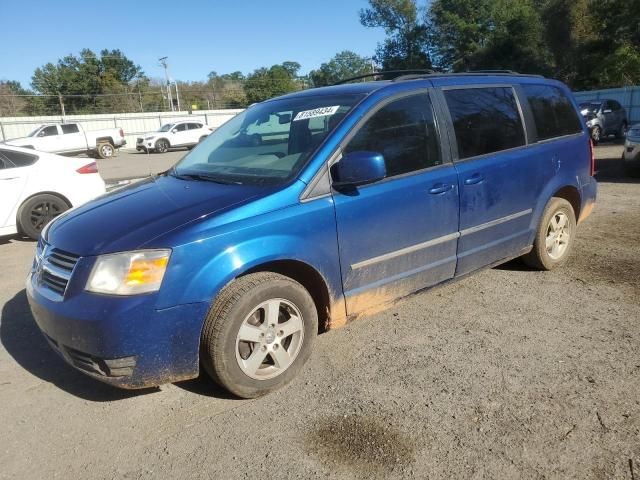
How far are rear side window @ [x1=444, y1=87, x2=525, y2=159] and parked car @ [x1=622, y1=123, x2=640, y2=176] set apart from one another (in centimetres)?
684

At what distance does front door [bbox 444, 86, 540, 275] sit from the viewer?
3875 mm

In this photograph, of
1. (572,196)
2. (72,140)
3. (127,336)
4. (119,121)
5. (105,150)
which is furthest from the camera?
(119,121)

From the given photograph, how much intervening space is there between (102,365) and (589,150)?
15.8 feet

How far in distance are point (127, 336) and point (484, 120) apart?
3115 millimetres

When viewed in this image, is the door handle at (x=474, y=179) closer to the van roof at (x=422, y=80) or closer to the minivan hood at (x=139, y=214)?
the van roof at (x=422, y=80)

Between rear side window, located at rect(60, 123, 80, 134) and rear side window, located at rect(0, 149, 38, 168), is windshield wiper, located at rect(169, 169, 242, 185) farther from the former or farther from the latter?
rear side window, located at rect(60, 123, 80, 134)

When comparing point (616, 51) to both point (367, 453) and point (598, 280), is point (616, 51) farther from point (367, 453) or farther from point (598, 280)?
point (367, 453)

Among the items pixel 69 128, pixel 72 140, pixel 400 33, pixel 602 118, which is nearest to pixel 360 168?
pixel 602 118

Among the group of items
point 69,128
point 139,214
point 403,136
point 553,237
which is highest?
point 69,128

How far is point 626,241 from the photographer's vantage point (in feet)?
19.2

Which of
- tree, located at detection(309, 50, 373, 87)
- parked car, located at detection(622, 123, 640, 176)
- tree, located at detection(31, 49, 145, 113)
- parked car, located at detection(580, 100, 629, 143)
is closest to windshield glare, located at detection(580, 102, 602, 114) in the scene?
parked car, located at detection(580, 100, 629, 143)

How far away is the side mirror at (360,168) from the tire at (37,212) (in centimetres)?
561

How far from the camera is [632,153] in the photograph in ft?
32.0

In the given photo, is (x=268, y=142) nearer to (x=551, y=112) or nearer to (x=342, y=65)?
(x=551, y=112)
